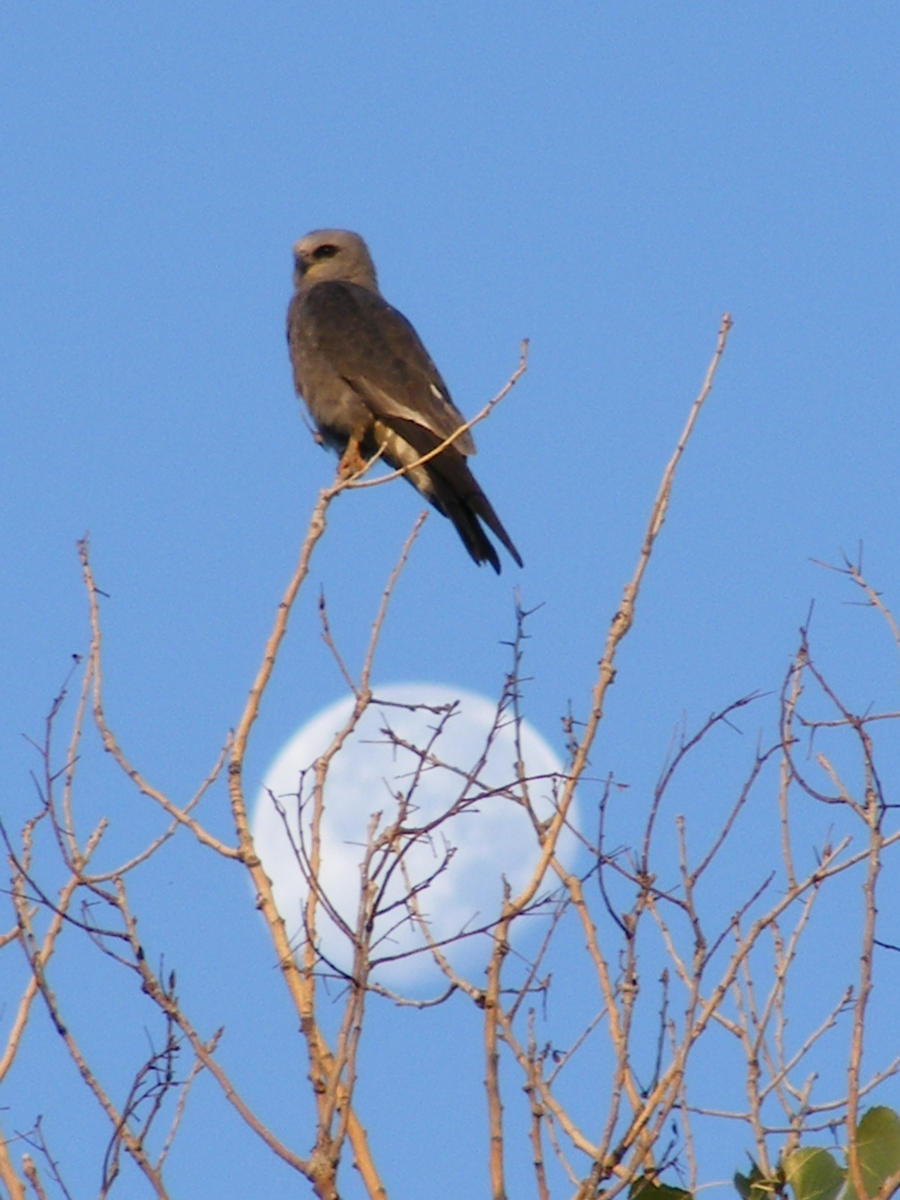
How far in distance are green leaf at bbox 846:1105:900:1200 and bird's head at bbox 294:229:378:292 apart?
545 centimetres

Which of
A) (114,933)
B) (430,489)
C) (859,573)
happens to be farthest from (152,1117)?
(430,489)

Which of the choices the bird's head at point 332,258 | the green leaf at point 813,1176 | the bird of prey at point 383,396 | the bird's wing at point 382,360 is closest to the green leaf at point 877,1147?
the green leaf at point 813,1176

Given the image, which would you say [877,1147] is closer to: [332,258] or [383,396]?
[383,396]

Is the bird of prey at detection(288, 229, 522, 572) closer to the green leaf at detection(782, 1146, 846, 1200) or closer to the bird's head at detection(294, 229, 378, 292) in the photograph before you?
the bird's head at detection(294, 229, 378, 292)

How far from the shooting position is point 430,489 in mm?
6125

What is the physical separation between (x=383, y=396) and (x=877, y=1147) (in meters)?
4.05

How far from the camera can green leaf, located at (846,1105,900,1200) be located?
2.68 metres

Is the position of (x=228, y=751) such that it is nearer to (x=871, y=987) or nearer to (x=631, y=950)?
(x=631, y=950)

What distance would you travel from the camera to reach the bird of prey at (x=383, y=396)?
596 cm

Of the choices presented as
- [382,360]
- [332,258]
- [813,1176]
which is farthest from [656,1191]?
[332,258]

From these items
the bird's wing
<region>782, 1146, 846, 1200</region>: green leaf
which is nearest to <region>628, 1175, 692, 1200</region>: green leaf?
<region>782, 1146, 846, 1200</region>: green leaf

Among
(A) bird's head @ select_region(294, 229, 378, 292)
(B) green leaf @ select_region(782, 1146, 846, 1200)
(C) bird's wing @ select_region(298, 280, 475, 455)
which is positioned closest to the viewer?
(B) green leaf @ select_region(782, 1146, 846, 1200)

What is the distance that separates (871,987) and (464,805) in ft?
2.40

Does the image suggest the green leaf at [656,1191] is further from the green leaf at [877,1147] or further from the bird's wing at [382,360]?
the bird's wing at [382,360]
